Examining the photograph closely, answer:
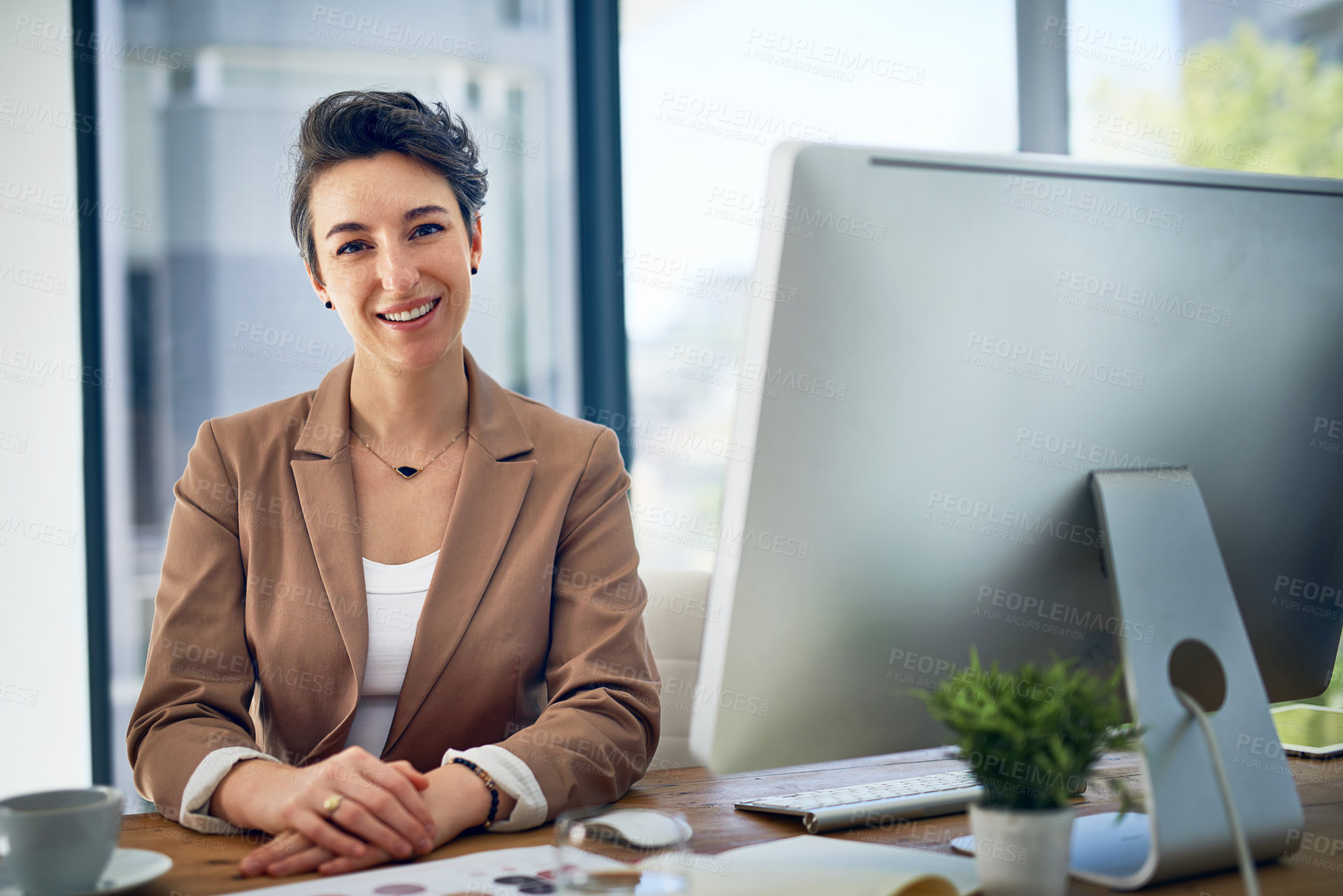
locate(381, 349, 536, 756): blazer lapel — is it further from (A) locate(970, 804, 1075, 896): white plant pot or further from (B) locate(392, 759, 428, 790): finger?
(A) locate(970, 804, 1075, 896): white plant pot

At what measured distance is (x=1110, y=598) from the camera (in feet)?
2.99

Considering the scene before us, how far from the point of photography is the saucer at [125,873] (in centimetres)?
82

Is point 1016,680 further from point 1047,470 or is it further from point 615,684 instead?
point 615,684

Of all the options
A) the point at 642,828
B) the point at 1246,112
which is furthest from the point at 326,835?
the point at 1246,112

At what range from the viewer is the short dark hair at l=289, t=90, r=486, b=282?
4.95 feet

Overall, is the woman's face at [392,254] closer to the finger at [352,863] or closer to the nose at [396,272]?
the nose at [396,272]

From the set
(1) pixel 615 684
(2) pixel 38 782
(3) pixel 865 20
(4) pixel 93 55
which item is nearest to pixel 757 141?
(3) pixel 865 20

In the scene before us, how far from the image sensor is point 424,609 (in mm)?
1380

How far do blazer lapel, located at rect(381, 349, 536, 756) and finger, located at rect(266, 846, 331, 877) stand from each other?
1.44 feet

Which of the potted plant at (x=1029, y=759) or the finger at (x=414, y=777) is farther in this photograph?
the finger at (x=414, y=777)

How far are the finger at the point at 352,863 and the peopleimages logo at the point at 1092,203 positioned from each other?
78 centimetres

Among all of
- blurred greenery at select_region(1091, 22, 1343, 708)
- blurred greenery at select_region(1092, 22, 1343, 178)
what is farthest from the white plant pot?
blurred greenery at select_region(1092, 22, 1343, 178)

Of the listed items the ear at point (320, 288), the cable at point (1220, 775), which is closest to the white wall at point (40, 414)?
the ear at point (320, 288)

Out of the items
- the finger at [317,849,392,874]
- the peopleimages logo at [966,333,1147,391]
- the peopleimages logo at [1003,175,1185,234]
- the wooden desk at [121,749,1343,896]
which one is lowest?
the wooden desk at [121,749,1343,896]
